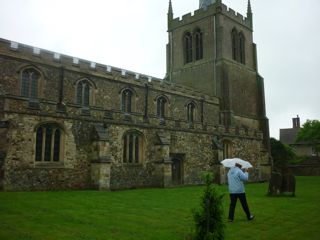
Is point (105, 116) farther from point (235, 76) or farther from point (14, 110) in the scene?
point (235, 76)

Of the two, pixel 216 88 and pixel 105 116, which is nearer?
pixel 105 116

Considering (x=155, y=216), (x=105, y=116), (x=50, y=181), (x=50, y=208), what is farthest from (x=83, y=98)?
(x=155, y=216)

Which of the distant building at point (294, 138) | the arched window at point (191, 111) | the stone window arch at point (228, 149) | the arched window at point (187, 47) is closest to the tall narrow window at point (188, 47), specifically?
the arched window at point (187, 47)

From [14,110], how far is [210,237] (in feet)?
42.3

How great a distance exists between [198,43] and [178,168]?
18.4 metres

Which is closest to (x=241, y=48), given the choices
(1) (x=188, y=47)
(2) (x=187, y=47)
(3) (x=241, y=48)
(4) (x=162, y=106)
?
(3) (x=241, y=48)

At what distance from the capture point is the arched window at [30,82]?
20.5 meters

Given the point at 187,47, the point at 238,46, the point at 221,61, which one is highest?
the point at 187,47

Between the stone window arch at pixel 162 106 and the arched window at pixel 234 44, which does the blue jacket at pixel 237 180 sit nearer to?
the stone window arch at pixel 162 106

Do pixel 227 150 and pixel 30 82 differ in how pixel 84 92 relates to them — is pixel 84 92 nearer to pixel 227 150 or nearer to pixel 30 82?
pixel 30 82

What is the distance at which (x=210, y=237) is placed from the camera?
5598 millimetres

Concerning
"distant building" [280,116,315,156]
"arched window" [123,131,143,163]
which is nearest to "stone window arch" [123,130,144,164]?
"arched window" [123,131,143,163]

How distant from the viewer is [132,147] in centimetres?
2067

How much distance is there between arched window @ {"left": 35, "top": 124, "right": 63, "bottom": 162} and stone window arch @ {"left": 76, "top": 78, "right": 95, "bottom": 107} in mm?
5623
